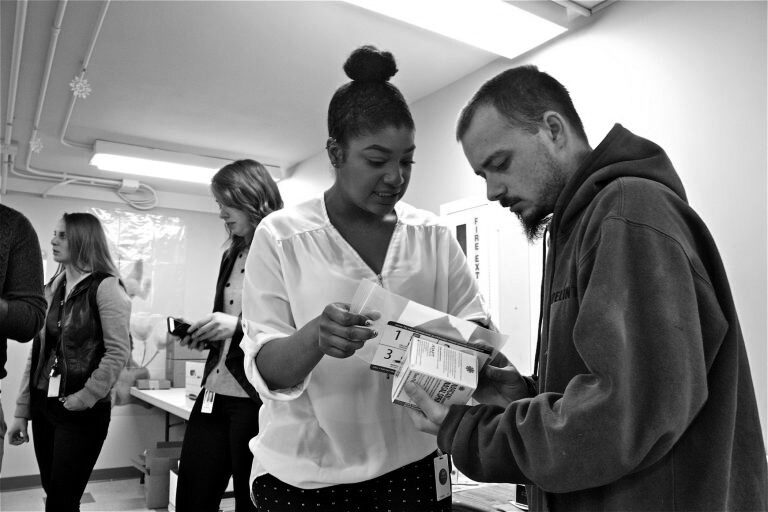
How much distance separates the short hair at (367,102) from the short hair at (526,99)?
0.20m

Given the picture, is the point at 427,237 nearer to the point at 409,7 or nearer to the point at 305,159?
the point at 409,7

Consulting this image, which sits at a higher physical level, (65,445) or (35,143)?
(35,143)

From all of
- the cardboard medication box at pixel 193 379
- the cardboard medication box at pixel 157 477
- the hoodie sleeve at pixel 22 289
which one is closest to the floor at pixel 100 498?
the cardboard medication box at pixel 157 477

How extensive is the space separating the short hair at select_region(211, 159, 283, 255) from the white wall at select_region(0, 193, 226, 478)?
3.73m

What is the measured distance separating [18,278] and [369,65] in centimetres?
109

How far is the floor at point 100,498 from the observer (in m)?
4.28

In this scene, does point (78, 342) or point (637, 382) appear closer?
point (637, 382)

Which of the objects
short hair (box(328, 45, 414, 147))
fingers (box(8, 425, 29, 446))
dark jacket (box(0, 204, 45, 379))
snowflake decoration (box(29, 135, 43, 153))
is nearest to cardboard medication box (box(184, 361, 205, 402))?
fingers (box(8, 425, 29, 446))

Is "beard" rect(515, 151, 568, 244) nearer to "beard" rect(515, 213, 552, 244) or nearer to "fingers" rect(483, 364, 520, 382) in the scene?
"beard" rect(515, 213, 552, 244)

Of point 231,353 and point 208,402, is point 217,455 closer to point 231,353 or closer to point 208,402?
point 208,402

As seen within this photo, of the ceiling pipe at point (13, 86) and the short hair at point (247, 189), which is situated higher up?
the ceiling pipe at point (13, 86)

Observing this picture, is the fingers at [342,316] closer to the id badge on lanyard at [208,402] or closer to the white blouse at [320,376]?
the white blouse at [320,376]

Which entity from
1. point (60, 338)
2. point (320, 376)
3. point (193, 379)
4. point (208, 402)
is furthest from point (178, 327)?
point (193, 379)

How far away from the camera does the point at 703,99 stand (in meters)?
2.04
